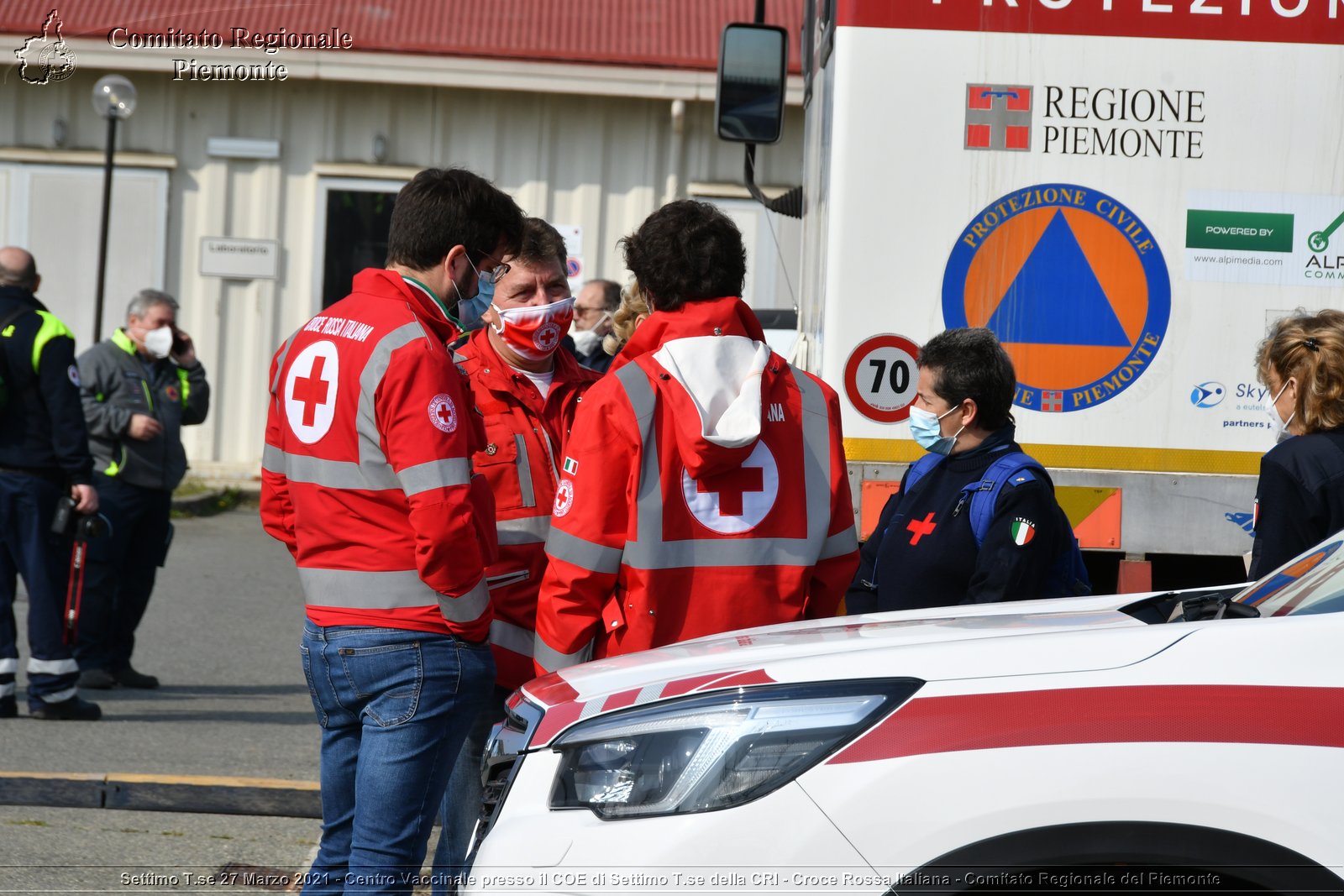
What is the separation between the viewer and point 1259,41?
14.9 feet

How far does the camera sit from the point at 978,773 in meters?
2.37

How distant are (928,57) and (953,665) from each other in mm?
2682

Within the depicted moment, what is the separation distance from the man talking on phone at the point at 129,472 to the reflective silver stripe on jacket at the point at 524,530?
14.8 ft

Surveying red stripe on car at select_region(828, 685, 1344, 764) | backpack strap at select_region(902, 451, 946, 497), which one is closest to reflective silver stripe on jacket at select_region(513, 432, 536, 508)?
backpack strap at select_region(902, 451, 946, 497)

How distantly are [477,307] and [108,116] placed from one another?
35.5 ft

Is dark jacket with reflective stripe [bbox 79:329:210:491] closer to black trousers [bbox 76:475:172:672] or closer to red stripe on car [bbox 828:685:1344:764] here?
black trousers [bbox 76:475:172:672]

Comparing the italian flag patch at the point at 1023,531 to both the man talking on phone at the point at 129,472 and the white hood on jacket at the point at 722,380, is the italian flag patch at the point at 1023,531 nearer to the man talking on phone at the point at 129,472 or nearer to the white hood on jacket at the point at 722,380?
the white hood on jacket at the point at 722,380

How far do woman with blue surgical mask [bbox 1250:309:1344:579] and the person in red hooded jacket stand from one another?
1.34 meters

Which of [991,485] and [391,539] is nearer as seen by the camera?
[391,539]

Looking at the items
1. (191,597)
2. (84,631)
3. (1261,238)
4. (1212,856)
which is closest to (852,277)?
(1261,238)

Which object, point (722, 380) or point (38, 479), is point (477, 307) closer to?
point (722, 380)

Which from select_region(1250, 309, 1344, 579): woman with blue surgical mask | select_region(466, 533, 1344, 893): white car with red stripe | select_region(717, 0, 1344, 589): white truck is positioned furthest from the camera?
select_region(717, 0, 1344, 589): white truck

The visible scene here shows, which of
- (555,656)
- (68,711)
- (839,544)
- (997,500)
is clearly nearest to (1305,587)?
(997,500)

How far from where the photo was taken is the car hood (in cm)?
248
